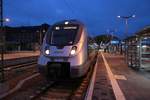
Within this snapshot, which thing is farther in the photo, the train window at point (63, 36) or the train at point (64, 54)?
the train window at point (63, 36)

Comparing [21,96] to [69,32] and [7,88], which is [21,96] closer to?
[7,88]

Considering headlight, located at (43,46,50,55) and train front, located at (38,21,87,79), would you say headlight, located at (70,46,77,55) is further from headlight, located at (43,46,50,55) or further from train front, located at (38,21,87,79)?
headlight, located at (43,46,50,55)

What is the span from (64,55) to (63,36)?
1.32m

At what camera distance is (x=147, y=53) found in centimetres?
2342

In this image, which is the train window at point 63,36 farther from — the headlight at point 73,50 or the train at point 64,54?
the headlight at point 73,50

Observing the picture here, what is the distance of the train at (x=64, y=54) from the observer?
13569mm

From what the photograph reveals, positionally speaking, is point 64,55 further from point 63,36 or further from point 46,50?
point 63,36

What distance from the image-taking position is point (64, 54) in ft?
44.9

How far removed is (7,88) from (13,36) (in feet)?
414

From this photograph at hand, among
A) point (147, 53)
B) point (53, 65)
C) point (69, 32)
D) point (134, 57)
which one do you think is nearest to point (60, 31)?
point (69, 32)

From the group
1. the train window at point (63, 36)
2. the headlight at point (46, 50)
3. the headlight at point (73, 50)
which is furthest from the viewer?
the train window at point (63, 36)

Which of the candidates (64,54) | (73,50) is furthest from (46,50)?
(73,50)

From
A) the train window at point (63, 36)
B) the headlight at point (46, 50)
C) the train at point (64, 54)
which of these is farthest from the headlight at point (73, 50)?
the headlight at point (46, 50)

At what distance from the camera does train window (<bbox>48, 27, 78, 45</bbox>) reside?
14328mm
